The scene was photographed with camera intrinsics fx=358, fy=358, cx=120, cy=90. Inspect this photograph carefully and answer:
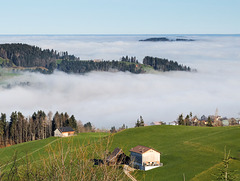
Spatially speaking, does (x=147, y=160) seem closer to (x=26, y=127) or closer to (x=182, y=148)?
(x=182, y=148)

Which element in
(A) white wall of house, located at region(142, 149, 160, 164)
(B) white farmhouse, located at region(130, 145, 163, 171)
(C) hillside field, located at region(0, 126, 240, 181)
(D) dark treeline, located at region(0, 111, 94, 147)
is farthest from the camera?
(D) dark treeline, located at region(0, 111, 94, 147)

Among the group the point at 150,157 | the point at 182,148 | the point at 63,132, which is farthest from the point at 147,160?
the point at 63,132

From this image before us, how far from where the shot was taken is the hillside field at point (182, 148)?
64.2 m

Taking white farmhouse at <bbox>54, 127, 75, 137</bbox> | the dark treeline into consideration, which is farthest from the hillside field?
the dark treeline

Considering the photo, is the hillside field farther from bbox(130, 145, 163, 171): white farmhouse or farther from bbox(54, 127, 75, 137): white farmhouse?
bbox(54, 127, 75, 137): white farmhouse

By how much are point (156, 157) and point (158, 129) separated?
3873cm

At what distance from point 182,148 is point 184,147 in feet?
3.18

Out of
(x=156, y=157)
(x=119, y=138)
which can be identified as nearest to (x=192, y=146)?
(x=156, y=157)

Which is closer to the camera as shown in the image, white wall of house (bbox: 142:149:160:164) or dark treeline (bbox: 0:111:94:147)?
white wall of house (bbox: 142:149:160:164)

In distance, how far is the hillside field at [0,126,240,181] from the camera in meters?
64.2

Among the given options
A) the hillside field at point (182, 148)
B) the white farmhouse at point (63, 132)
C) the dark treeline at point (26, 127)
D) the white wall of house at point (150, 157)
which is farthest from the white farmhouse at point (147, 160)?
the dark treeline at point (26, 127)

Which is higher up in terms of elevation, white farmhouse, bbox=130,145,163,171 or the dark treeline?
white farmhouse, bbox=130,145,163,171

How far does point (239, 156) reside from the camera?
7025cm

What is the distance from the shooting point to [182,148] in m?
83.4
